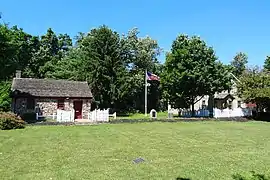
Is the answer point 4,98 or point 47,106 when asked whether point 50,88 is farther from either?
point 4,98

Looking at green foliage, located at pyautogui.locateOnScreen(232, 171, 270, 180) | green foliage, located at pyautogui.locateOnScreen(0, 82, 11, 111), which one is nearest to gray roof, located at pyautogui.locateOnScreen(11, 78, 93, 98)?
green foliage, located at pyautogui.locateOnScreen(0, 82, 11, 111)

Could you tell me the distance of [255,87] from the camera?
124 feet

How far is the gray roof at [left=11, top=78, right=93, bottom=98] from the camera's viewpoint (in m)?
35.6

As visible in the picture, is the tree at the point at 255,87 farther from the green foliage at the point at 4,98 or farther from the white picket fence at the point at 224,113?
the green foliage at the point at 4,98

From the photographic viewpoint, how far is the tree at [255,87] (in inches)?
1428

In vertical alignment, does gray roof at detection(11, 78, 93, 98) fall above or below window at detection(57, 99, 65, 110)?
above

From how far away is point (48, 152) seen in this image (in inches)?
500

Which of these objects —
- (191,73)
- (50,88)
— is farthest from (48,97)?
(191,73)

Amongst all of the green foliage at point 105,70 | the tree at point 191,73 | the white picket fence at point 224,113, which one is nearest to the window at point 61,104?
the green foliage at point 105,70

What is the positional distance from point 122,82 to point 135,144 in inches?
1150

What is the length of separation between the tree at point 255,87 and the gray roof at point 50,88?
19.0 m

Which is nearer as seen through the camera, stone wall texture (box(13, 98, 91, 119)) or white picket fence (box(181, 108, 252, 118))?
stone wall texture (box(13, 98, 91, 119))

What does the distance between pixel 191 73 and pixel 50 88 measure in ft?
58.6

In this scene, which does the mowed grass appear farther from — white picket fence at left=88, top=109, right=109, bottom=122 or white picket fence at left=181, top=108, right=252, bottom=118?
white picket fence at left=181, top=108, right=252, bottom=118
